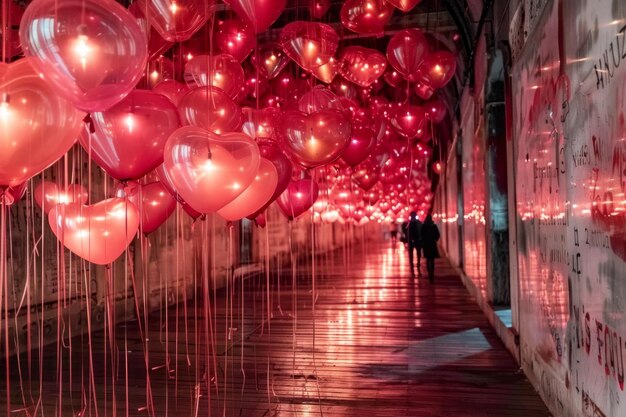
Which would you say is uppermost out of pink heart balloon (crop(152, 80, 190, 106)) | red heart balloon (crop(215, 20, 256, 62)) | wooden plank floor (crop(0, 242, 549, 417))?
red heart balloon (crop(215, 20, 256, 62))

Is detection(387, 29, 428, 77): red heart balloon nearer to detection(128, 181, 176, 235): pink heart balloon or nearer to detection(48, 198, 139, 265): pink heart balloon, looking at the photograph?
detection(128, 181, 176, 235): pink heart balloon

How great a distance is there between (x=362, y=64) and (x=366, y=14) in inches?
40.4

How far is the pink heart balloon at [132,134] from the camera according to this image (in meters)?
2.67

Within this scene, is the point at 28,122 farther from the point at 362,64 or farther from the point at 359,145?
the point at 362,64

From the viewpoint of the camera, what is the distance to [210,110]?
3.87 m

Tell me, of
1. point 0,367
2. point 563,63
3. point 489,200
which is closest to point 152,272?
point 0,367

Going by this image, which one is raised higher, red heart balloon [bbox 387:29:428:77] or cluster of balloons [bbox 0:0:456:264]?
red heart balloon [bbox 387:29:428:77]

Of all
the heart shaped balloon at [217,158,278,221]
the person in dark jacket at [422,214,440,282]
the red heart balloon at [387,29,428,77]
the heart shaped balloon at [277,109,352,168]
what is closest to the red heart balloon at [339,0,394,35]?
the red heart balloon at [387,29,428,77]

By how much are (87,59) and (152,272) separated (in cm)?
820

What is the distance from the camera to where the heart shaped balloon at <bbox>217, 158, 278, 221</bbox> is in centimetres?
373

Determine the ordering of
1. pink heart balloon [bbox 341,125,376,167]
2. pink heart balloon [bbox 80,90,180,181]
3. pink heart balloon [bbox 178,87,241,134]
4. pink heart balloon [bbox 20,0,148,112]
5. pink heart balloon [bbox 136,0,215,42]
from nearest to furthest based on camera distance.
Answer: pink heart balloon [bbox 20,0,148,112] → pink heart balloon [bbox 80,90,180,181] → pink heart balloon [bbox 136,0,215,42] → pink heart balloon [bbox 178,87,241,134] → pink heart balloon [bbox 341,125,376,167]

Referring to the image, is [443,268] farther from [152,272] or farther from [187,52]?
[187,52]

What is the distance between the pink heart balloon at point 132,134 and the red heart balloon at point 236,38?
2.74 meters

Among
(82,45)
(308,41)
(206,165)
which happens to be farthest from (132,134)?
(308,41)
